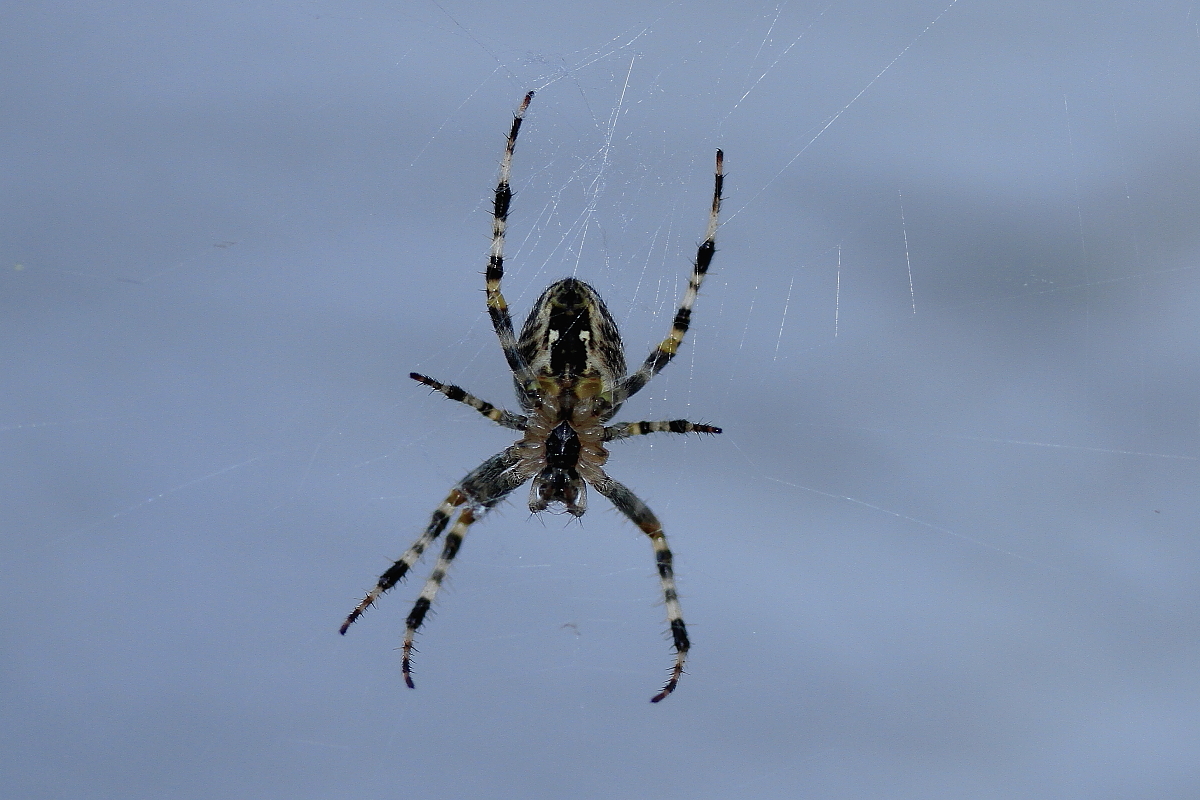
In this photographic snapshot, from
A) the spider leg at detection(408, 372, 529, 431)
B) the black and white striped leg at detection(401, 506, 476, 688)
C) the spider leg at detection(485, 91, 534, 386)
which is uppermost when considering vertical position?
the spider leg at detection(485, 91, 534, 386)

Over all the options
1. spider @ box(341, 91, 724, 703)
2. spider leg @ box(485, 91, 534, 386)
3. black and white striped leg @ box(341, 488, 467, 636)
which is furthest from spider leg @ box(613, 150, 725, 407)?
black and white striped leg @ box(341, 488, 467, 636)

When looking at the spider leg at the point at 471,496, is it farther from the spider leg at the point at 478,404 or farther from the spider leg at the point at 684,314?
the spider leg at the point at 684,314

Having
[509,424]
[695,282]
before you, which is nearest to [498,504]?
[509,424]

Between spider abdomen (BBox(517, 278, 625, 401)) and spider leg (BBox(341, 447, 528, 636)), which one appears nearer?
spider abdomen (BBox(517, 278, 625, 401))

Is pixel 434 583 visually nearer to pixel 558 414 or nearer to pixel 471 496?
pixel 471 496

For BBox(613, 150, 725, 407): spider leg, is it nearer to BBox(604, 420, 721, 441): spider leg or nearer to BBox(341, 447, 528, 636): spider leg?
BBox(604, 420, 721, 441): spider leg

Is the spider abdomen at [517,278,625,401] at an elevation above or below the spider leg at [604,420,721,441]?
above

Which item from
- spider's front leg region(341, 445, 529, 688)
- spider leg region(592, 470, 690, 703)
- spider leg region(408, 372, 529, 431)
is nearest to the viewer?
spider leg region(408, 372, 529, 431)
